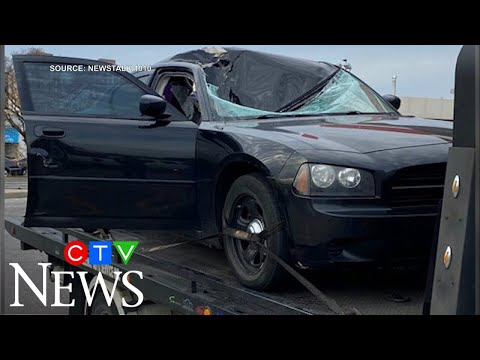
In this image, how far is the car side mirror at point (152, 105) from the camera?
344cm

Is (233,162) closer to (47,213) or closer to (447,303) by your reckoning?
(47,213)

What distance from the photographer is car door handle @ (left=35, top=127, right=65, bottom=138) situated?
3.48 m

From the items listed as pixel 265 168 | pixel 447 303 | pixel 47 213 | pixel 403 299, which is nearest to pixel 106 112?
pixel 47 213

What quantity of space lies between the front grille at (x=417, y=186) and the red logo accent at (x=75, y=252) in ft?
6.23

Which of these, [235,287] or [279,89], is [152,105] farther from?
[235,287]

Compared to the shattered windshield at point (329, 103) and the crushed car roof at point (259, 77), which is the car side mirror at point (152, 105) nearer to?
the crushed car roof at point (259, 77)

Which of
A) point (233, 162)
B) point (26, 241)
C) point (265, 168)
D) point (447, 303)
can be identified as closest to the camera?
point (447, 303)

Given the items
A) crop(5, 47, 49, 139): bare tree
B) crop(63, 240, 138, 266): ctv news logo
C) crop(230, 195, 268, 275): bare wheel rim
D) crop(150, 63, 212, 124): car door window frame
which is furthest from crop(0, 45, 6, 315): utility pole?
crop(150, 63, 212, 124): car door window frame

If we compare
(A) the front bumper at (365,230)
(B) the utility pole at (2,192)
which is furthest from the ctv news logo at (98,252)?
(A) the front bumper at (365,230)

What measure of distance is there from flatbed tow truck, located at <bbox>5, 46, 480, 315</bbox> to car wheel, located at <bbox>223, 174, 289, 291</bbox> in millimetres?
83

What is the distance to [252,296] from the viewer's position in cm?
270

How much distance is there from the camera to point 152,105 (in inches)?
136

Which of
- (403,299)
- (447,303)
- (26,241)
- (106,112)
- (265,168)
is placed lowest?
(26,241)

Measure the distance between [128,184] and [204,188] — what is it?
0.46 metres
